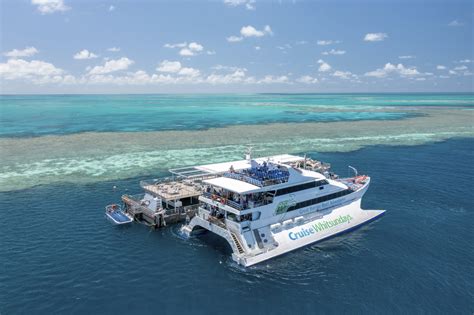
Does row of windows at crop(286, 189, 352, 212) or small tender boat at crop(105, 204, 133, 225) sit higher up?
row of windows at crop(286, 189, 352, 212)

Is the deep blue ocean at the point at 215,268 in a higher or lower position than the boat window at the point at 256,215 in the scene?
lower

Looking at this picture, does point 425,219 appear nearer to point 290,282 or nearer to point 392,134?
point 290,282

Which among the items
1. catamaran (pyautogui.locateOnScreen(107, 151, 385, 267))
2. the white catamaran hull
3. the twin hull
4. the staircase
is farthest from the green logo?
the staircase

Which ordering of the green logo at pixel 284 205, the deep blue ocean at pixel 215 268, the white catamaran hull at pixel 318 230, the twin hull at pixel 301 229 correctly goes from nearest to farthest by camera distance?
the deep blue ocean at pixel 215 268, the white catamaran hull at pixel 318 230, the twin hull at pixel 301 229, the green logo at pixel 284 205

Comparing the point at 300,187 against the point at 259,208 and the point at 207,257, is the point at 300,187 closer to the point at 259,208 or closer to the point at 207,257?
the point at 259,208

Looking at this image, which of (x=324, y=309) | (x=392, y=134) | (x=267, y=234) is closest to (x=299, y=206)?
(x=267, y=234)

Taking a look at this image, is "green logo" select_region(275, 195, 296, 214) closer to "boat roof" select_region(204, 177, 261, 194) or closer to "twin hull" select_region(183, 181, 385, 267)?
"twin hull" select_region(183, 181, 385, 267)

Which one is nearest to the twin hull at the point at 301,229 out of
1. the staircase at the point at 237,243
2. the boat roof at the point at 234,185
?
the staircase at the point at 237,243

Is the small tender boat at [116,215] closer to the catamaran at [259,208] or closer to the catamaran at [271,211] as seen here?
the catamaran at [259,208]

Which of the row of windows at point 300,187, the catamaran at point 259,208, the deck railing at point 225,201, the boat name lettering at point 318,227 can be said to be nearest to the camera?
the catamaran at point 259,208
